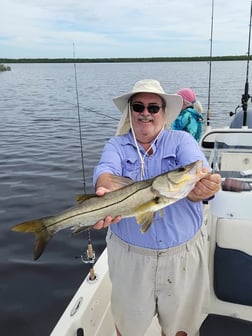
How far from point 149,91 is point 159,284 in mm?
1376

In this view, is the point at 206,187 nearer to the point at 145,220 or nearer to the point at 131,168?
the point at 145,220

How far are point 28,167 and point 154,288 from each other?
32.0 feet

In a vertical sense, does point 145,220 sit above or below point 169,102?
below

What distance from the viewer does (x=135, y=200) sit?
240 cm

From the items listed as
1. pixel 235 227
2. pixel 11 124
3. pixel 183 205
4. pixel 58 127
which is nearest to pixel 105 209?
pixel 183 205

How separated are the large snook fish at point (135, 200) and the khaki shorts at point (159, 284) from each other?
0.34 m

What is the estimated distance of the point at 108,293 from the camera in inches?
141

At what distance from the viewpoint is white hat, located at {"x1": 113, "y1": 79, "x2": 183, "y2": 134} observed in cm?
273

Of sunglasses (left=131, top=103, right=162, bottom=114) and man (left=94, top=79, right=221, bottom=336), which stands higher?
sunglasses (left=131, top=103, right=162, bottom=114)

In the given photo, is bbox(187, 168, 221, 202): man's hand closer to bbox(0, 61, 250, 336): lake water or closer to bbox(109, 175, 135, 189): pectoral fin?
bbox(109, 175, 135, 189): pectoral fin

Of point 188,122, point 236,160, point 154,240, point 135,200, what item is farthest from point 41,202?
point 135,200

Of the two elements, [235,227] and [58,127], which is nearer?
[235,227]

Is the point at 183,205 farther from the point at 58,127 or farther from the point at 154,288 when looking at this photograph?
the point at 58,127

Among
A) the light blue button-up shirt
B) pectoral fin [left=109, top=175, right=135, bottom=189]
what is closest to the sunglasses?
the light blue button-up shirt
